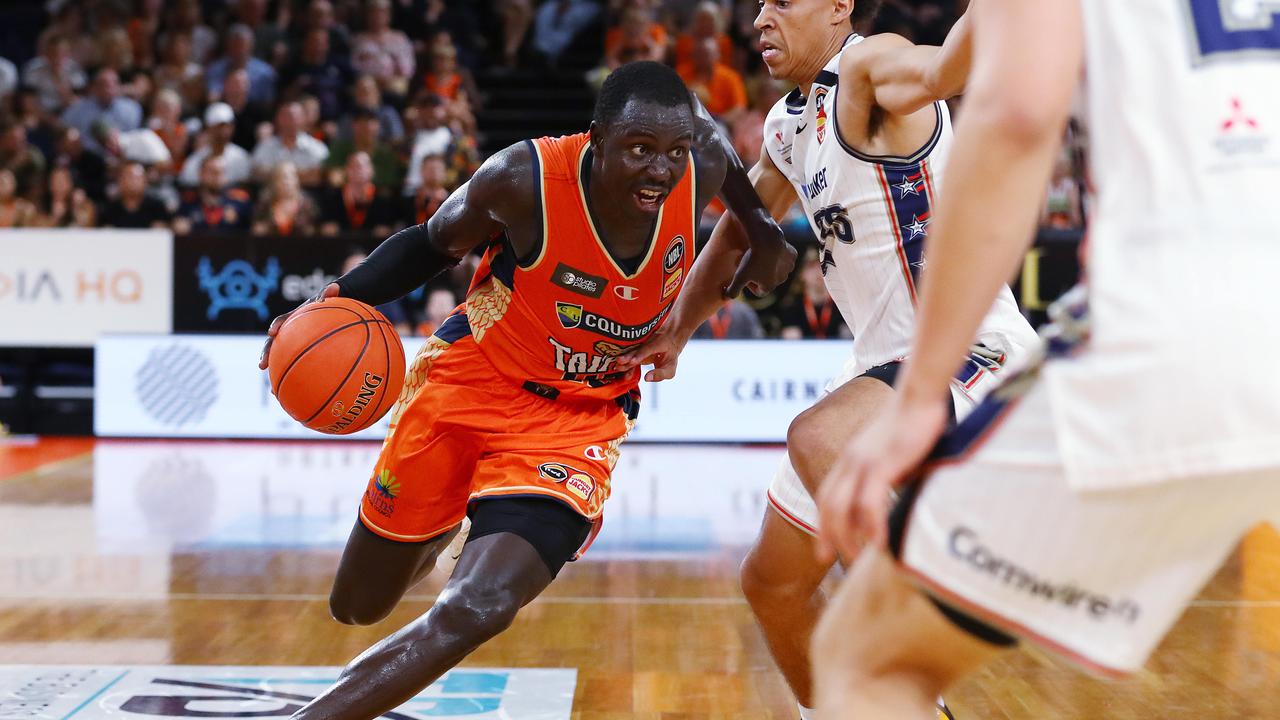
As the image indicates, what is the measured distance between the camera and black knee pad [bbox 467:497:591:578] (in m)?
3.11

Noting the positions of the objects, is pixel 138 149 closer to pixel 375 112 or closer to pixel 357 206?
pixel 375 112

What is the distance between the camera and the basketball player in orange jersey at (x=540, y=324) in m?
3.19

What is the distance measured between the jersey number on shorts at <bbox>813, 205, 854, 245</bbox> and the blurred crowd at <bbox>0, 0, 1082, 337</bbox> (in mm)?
6454

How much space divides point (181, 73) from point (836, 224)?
11.3 meters

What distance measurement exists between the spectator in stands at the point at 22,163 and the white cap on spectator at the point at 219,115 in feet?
4.89

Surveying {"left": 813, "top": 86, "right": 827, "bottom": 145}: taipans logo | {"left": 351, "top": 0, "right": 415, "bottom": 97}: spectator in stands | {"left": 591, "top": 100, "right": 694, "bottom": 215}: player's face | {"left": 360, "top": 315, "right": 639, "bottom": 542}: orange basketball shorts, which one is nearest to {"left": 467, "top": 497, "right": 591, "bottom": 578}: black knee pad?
{"left": 360, "top": 315, "right": 639, "bottom": 542}: orange basketball shorts

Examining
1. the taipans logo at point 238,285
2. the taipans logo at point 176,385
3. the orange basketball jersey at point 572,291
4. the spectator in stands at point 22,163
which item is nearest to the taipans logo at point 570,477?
the orange basketball jersey at point 572,291

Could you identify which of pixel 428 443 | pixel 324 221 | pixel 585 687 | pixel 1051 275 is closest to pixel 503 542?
pixel 428 443

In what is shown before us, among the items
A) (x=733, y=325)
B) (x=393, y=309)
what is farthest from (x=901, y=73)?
(x=393, y=309)

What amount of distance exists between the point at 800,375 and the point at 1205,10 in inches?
326

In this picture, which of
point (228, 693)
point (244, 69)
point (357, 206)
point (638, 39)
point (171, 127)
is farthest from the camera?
point (244, 69)

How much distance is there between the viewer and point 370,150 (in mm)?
11633

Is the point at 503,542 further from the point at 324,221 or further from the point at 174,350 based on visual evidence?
the point at 324,221

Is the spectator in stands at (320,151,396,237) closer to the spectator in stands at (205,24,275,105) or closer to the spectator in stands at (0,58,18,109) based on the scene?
the spectator in stands at (205,24,275,105)
